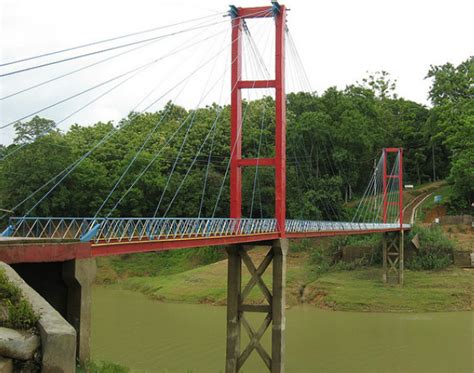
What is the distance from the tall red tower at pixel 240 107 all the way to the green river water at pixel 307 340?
14.6 ft

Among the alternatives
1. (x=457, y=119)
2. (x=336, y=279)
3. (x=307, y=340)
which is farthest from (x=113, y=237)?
(x=457, y=119)

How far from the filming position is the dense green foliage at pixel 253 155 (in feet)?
113

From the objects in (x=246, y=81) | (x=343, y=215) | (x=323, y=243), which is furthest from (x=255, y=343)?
(x=343, y=215)

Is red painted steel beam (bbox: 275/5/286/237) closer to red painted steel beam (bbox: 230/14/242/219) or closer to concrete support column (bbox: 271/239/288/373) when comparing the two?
concrete support column (bbox: 271/239/288/373)

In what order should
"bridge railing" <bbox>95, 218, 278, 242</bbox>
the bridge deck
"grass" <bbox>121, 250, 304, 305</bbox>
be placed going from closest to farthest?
the bridge deck → "bridge railing" <bbox>95, 218, 278, 242</bbox> → "grass" <bbox>121, 250, 304, 305</bbox>

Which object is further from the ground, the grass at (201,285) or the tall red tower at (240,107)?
the tall red tower at (240,107)

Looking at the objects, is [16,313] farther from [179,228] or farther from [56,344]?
[179,228]

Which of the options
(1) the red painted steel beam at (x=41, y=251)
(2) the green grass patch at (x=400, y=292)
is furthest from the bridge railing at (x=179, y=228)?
(2) the green grass patch at (x=400, y=292)

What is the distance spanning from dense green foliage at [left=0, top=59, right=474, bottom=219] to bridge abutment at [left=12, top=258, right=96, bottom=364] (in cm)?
2123

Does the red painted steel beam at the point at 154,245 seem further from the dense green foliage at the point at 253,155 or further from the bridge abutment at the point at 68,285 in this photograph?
the dense green foliage at the point at 253,155

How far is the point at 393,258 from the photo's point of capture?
33.5 metres

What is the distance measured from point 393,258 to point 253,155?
1219cm

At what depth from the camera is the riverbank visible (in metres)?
26.4

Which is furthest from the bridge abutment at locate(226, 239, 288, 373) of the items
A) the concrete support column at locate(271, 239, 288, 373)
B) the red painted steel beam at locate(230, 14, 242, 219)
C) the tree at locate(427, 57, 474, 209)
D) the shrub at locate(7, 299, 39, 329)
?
the tree at locate(427, 57, 474, 209)
